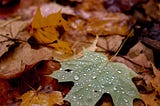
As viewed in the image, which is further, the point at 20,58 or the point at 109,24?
the point at 109,24

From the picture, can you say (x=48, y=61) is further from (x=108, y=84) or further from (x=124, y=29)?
(x=124, y=29)

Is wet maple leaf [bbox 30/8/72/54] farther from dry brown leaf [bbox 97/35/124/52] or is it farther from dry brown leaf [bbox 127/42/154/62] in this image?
dry brown leaf [bbox 127/42/154/62]

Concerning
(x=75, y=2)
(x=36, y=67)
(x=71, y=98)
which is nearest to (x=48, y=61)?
(x=36, y=67)

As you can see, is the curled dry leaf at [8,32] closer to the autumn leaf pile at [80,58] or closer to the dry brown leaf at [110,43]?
the autumn leaf pile at [80,58]

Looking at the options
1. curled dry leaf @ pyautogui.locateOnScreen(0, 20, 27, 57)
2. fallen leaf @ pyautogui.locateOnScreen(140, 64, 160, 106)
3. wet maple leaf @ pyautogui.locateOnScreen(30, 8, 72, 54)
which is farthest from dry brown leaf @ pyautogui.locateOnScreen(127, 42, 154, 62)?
curled dry leaf @ pyautogui.locateOnScreen(0, 20, 27, 57)

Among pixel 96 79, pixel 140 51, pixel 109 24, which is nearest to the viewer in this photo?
pixel 96 79

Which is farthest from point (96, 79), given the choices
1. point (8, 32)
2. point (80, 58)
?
point (8, 32)

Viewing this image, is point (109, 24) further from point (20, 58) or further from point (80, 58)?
point (20, 58)

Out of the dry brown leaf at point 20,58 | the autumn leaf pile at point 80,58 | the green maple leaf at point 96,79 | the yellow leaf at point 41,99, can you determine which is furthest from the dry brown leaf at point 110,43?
the yellow leaf at point 41,99
